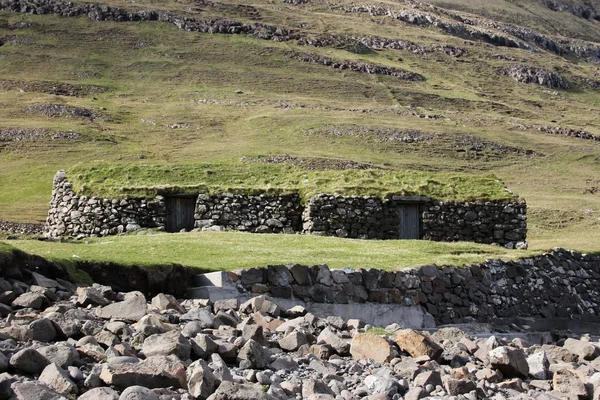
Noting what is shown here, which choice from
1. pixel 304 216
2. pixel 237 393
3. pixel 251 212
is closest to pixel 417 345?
pixel 237 393

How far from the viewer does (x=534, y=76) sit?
150 m

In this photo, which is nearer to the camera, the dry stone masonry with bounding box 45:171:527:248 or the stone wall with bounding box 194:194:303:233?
the dry stone masonry with bounding box 45:171:527:248

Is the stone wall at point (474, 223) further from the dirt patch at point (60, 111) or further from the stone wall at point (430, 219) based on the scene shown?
the dirt patch at point (60, 111)

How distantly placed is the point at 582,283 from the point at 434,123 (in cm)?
6692

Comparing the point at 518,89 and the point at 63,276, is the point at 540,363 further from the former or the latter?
the point at 518,89

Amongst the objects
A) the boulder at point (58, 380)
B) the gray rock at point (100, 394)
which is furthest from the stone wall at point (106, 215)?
the gray rock at point (100, 394)

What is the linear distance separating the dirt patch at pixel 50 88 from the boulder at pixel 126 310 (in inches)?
3436

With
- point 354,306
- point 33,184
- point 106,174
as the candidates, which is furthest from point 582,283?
point 33,184

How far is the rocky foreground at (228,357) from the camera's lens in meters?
9.73

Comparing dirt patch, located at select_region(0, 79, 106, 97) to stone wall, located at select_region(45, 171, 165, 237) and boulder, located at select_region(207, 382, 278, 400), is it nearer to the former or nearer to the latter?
stone wall, located at select_region(45, 171, 165, 237)

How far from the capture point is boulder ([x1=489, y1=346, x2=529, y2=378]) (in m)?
13.4

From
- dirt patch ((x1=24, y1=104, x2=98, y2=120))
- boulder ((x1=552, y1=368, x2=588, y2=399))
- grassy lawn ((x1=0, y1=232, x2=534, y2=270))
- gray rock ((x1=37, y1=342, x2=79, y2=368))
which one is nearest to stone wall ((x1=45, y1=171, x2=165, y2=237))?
grassy lawn ((x1=0, y1=232, x2=534, y2=270))

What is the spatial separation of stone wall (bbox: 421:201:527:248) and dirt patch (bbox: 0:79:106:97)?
239ft

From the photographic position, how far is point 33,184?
5641 centimetres
